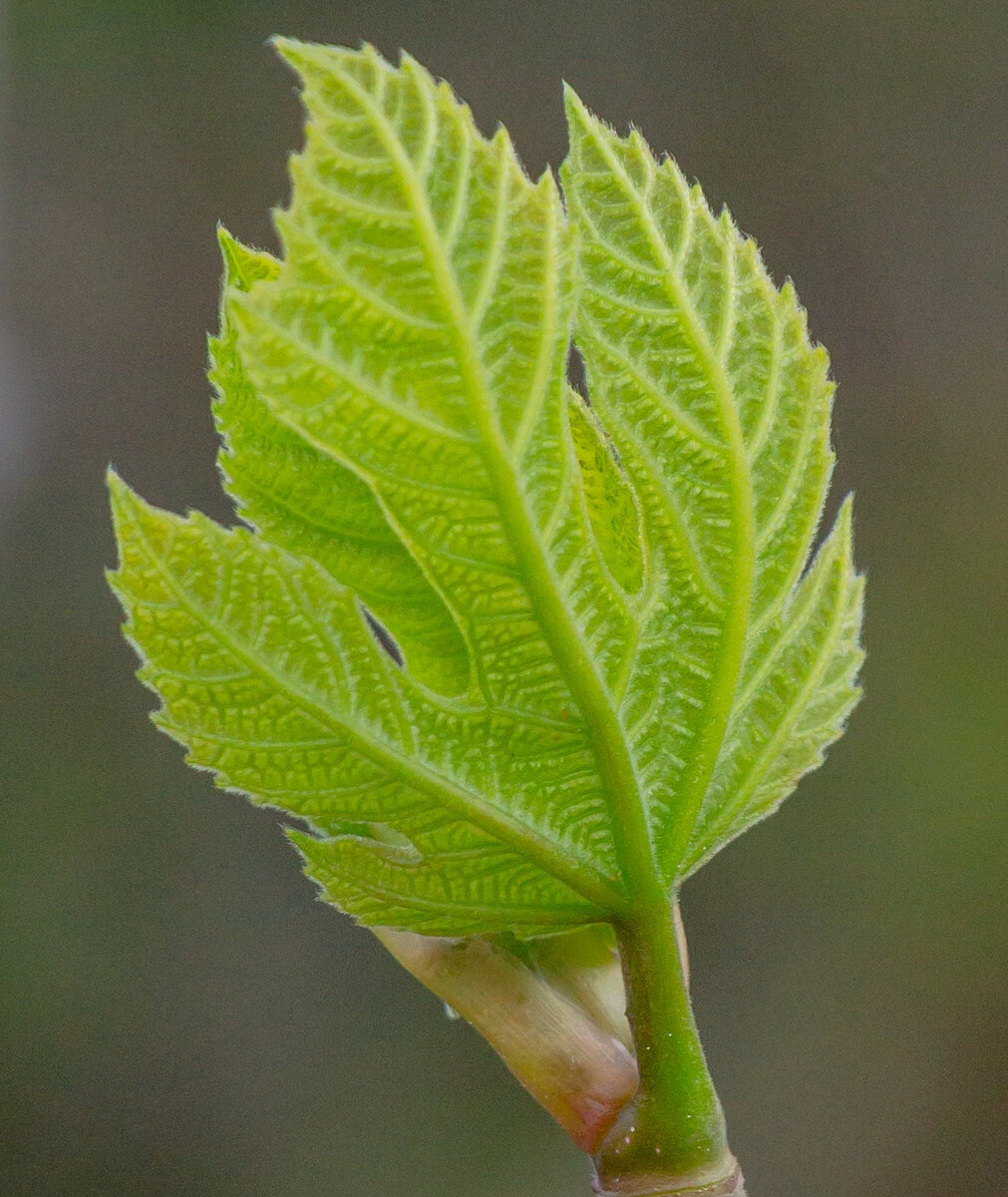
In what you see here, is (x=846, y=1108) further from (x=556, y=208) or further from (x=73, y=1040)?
(x=556, y=208)

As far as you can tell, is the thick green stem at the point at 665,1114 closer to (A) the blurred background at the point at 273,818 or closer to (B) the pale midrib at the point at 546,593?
(B) the pale midrib at the point at 546,593

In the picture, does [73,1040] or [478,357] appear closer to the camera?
[478,357]

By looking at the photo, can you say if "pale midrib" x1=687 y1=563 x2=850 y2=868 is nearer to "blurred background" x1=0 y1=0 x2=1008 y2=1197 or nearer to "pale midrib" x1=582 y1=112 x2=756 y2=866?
"pale midrib" x1=582 y1=112 x2=756 y2=866

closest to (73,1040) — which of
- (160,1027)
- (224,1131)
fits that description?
(160,1027)

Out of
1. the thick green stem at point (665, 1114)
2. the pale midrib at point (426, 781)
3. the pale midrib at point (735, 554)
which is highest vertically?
the pale midrib at point (735, 554)

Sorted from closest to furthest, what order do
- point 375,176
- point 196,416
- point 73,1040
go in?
point 375,176 < point 73,1040 < point 196,416

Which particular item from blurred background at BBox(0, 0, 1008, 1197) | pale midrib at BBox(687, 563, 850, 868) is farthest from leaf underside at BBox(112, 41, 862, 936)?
blurred background at BBox(0, 0, 1008, 1197)

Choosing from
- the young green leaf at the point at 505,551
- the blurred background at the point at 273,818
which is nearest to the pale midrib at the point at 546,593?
the young green leaf at the point at 505,551
